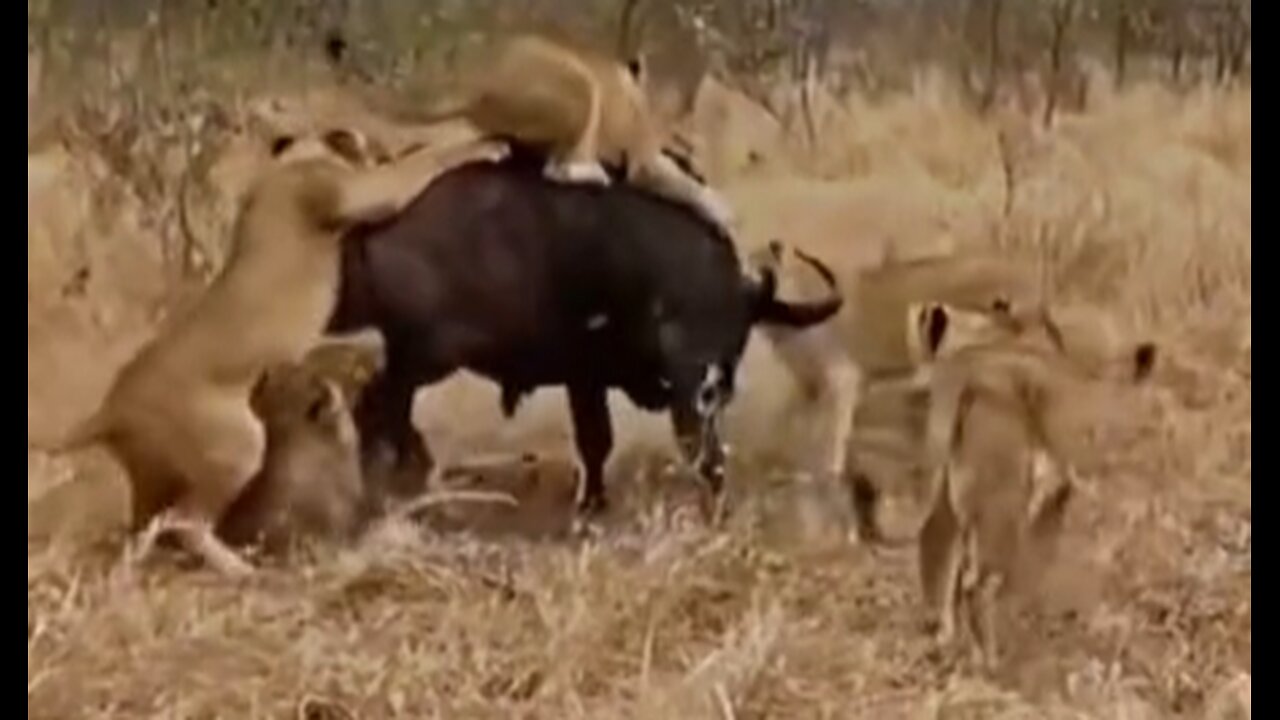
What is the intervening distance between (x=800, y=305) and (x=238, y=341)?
31 cm

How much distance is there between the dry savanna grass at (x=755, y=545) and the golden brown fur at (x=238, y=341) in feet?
0.05

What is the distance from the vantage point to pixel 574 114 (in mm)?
1215

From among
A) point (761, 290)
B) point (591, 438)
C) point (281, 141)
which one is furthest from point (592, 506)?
point (281, 141)

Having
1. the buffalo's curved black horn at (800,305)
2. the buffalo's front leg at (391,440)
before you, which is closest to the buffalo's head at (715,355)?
the buffalo's curved black horn at (800,305)

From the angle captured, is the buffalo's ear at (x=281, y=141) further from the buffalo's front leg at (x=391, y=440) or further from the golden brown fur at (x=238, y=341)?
the buffalo's front leg at (x=391, y=440)

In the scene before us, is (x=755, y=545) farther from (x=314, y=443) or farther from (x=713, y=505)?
(x=314, y=443)

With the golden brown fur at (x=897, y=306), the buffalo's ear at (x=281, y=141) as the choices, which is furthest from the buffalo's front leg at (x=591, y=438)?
the buffalo's ear at (x=281, y=141)

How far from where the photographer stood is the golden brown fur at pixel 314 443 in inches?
47.1

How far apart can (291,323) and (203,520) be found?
4.6 inches

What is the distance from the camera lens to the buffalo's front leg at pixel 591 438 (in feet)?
3.98

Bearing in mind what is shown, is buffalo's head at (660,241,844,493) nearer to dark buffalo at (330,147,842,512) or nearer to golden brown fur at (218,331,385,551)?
dark buffalo at (330,147,842,512)

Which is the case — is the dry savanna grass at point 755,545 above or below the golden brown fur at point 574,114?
below

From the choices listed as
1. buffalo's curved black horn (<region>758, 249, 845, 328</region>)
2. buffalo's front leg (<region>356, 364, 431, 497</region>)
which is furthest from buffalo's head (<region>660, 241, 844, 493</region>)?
buffalo's front leg (<region>356, 364, 431, 497</region>)

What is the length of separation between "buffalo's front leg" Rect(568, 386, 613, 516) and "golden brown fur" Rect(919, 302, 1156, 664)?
0.59ft
